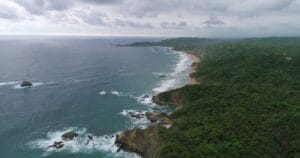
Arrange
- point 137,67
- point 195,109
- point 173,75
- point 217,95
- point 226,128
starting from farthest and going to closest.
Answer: point 137,67
point 173,75
point 217,95
point 195,109
point 226,128

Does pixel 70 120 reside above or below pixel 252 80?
below

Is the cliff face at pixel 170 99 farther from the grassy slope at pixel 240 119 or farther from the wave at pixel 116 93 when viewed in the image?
the wave at pixel 116 93

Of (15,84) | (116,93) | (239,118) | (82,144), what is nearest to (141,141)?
(82,144)

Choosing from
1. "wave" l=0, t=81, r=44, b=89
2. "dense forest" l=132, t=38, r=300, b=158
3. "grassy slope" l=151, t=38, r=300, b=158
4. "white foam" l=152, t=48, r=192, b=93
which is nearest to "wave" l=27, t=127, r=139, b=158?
"dense forest" l=132, t=38, r=300, b=158

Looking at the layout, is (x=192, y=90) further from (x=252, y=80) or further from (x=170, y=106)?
(x=252, y=80)

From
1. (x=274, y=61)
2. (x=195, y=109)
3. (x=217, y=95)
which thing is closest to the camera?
(x=195, y=109)

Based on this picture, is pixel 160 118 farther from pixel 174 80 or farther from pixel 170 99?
pixel 174 80

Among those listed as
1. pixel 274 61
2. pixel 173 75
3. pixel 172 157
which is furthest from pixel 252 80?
pixel 172 157
